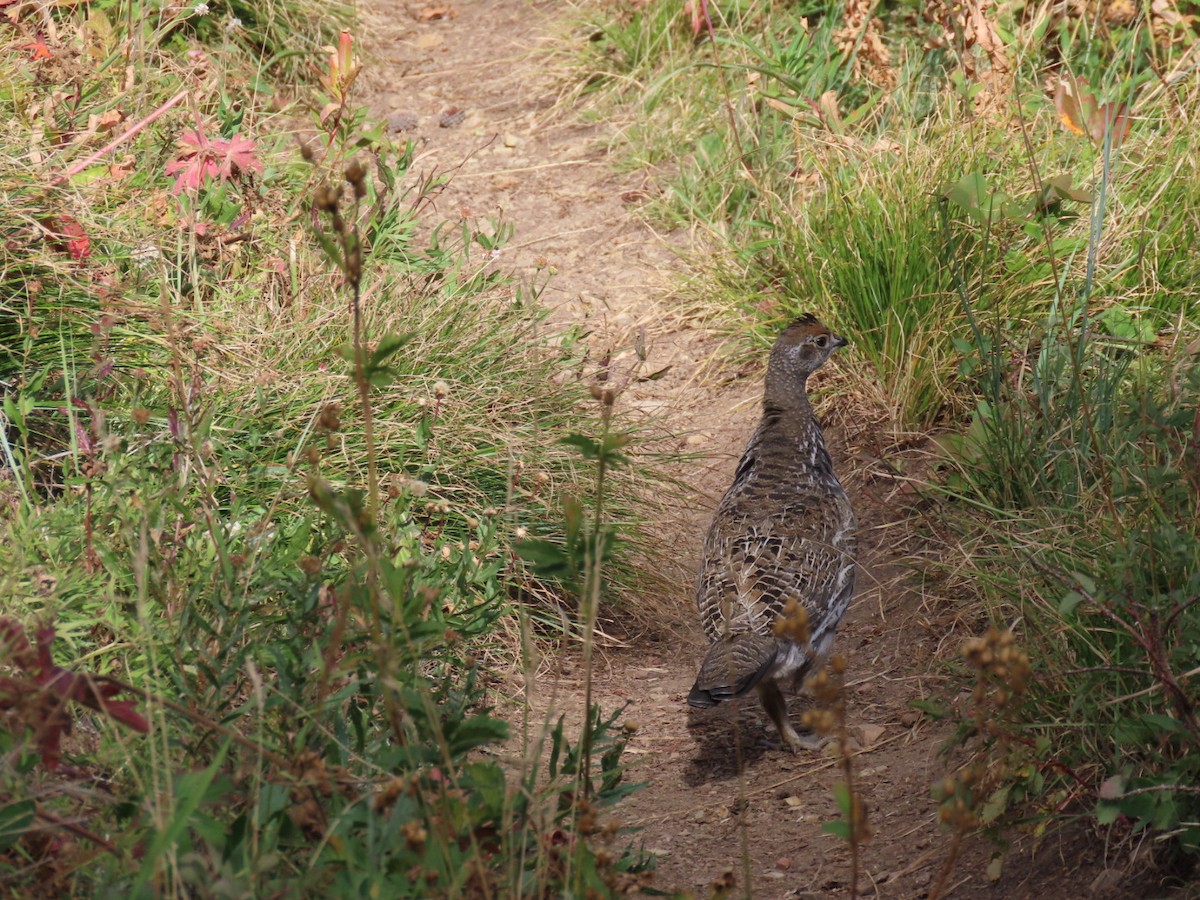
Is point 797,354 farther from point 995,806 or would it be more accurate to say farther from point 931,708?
point 995,806

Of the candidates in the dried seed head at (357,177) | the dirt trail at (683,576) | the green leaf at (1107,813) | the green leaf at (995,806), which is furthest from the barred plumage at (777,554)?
the dried seed head at (357,177)

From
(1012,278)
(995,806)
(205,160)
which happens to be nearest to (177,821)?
(995,806)

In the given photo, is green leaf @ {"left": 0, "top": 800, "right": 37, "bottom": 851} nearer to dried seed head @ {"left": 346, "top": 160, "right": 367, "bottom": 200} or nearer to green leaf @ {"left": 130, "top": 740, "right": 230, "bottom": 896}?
green leaf @ {"left": 130, "top": 740, "right": 230, "bottom": 896}

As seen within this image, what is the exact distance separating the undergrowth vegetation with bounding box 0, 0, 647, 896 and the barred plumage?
→ 50 cm

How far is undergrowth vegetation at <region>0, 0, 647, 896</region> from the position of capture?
8.06ft

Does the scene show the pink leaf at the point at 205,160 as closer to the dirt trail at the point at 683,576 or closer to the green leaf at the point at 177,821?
the dirt trail at the point at 683,576

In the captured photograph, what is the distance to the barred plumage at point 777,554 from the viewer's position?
4.22m

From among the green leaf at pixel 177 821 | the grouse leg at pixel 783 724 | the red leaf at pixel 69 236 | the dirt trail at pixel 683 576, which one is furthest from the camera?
the red leaf at pixel 69 236

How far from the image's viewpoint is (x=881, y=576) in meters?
5.43

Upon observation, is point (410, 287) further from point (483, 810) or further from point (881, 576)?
point (483, 810)

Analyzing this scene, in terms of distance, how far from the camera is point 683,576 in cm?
548

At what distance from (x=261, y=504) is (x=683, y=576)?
71.0 inches

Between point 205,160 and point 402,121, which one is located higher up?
point 205,160

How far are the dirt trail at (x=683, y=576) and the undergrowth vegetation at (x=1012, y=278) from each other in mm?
268
